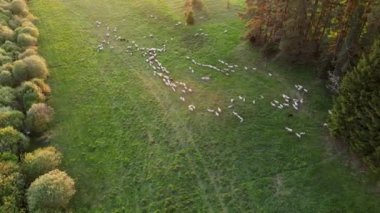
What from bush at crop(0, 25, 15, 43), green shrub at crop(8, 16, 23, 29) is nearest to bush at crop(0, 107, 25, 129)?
bush at crop(0, 25, 15, 43)

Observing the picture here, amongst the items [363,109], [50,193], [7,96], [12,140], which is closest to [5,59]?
[7,96]

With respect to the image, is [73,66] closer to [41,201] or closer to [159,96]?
[159,96]

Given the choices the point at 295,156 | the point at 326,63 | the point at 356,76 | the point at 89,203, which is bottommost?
the point at 89,203

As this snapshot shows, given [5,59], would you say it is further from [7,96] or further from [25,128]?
[25,128]

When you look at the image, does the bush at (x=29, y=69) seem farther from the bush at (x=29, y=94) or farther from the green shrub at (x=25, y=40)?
the green shrub at (x=25, y=40)

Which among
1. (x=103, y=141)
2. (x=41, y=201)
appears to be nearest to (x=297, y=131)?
(x=103, y=141)

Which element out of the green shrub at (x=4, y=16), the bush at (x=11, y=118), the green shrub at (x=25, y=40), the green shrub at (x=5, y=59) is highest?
the green shrub at (x=4, y=16)

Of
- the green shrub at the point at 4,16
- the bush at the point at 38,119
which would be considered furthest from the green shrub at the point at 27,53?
the bush at the point at 38,119
